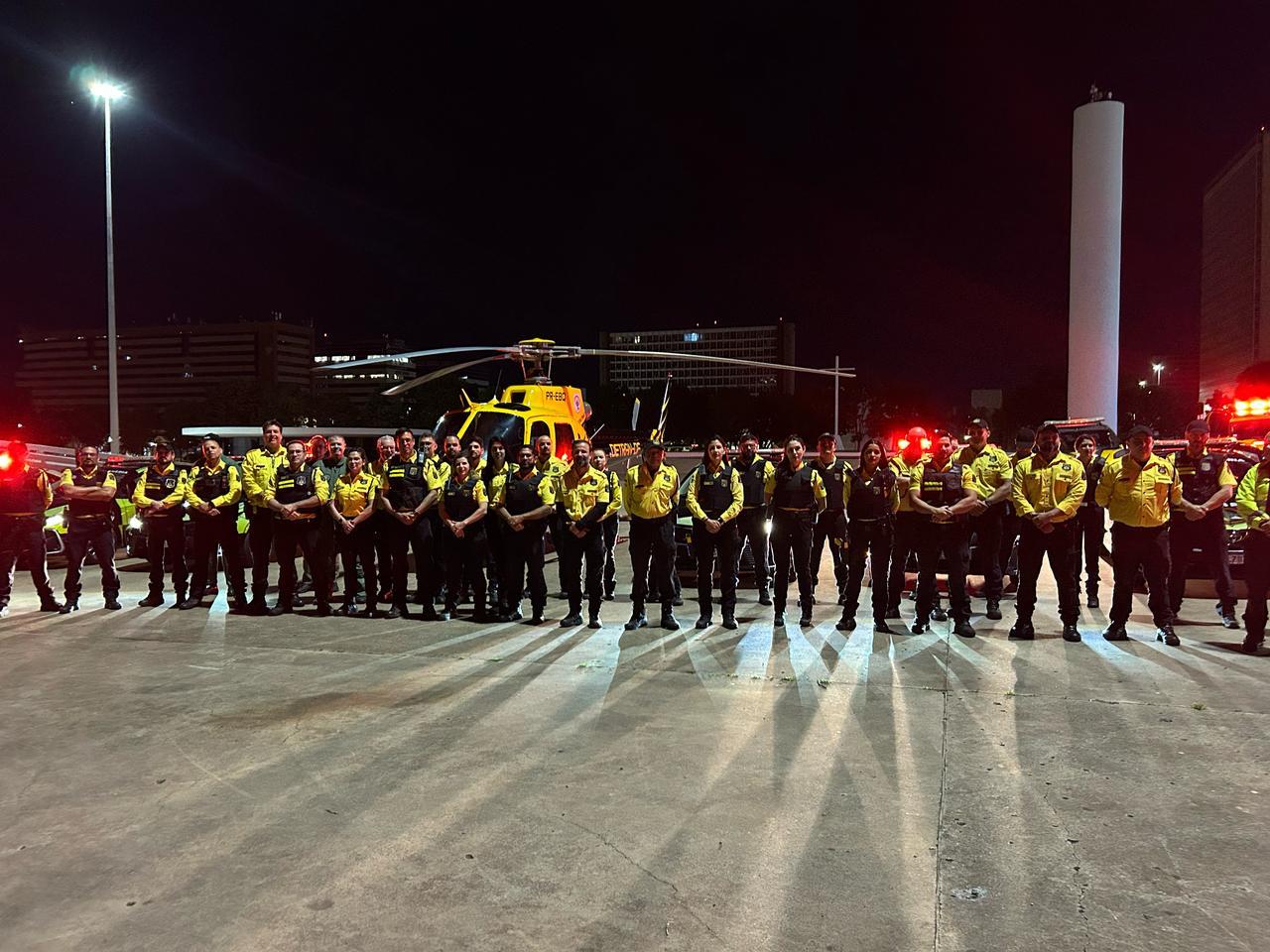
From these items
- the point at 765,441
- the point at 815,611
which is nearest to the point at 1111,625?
the point at 815,611

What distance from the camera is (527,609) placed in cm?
920

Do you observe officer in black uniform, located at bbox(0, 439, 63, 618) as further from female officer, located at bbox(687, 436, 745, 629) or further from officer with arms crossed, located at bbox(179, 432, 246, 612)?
female officer, located at bbox(687, 436, 745, 629)

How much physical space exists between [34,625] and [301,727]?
502 centimetres

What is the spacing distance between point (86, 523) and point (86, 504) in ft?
0.70

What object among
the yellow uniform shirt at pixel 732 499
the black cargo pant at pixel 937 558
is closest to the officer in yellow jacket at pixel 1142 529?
the black cargo pant at pixel 937 558

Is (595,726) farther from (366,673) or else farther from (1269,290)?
(1269,290)

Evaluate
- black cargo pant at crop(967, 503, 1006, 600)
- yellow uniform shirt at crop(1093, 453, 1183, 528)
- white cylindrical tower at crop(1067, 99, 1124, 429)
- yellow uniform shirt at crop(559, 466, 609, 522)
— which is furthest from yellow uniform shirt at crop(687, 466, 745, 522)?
white cylindrical tower at crop(1067, 99, 1124, 429)

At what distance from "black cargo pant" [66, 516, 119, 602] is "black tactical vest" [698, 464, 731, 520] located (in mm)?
6468

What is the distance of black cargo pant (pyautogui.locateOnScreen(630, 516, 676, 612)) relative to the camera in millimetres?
8242

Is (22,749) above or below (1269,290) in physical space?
below

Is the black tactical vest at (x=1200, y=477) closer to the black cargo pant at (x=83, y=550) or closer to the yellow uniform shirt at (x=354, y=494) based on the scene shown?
the yellow uniform shirt at (x=354, y=494)

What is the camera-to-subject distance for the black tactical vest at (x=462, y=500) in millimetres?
8469

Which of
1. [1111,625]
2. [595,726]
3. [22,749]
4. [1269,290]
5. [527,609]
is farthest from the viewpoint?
[1269,290]

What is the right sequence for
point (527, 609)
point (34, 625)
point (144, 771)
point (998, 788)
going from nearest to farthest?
point (998, 788) → point (144, 771) → point (34, 625) → point (527, 609)
